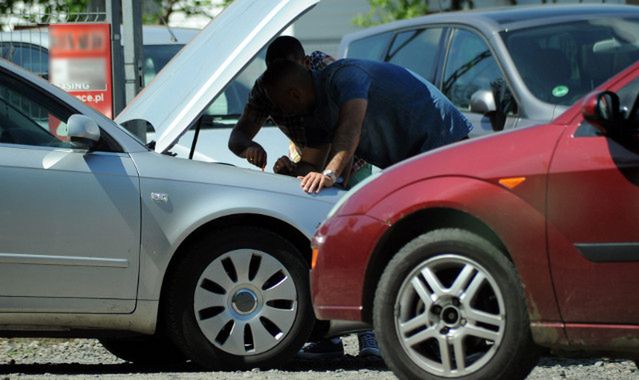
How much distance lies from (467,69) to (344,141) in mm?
2713

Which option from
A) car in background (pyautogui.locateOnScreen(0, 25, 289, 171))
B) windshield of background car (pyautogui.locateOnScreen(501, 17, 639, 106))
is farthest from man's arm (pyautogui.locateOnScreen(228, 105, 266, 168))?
windshield of background car (pyautogui.locateOnScreen(501, 17, 639, 106))

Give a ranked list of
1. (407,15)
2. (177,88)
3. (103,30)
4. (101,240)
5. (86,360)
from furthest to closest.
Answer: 1. (407,15)
2. (103,30)
3. (86,360)
4. (177,88)
5. (101,240)

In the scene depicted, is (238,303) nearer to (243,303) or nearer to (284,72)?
(243,303)

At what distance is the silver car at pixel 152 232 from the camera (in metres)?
7.54

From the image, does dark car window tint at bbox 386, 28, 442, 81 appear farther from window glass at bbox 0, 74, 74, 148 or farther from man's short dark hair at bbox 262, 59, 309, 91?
window glass at bbox 0, 74, 74, 148

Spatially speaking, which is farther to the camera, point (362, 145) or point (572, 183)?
point (362, 145)

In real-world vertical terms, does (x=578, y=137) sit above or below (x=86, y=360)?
above

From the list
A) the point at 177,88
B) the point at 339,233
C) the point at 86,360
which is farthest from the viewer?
the point at 86,360

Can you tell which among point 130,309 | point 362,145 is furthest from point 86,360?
point 362,145

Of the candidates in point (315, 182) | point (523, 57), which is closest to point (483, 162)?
point (315, 182)

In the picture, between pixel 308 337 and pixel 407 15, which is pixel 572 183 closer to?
pixel 308 337

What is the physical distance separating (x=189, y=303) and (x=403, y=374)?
1739 millimetres

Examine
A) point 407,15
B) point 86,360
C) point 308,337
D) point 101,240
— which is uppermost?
point 101,240

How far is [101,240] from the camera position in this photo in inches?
297
